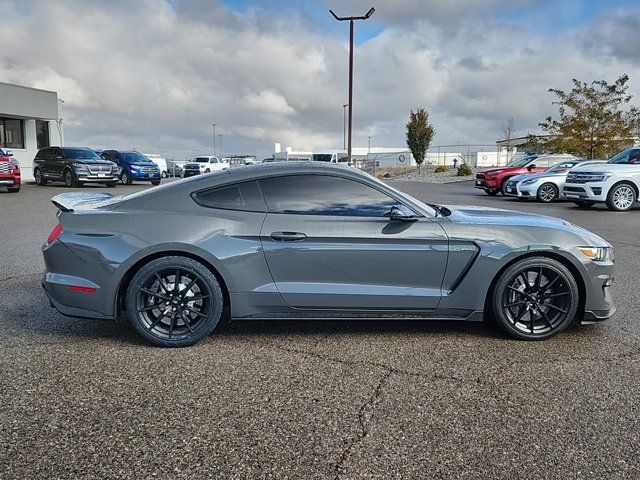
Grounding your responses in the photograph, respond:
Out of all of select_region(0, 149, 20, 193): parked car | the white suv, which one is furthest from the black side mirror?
select_region(0, 149, 20, 193): parked car

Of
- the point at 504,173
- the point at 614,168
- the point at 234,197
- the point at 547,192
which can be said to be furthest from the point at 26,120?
the point at 234,197

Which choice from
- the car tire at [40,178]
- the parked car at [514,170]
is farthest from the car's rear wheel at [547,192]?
the car tire at [40,178]

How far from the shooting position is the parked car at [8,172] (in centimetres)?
1961

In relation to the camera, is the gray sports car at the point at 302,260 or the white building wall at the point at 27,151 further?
the white building wall at the point at 27,151

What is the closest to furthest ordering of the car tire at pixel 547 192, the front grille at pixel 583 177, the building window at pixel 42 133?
the front grille at pixel 583 177
the car tire at pixel 547 192
the building window at pixel 42 133

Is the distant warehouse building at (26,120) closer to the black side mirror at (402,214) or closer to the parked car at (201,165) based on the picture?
the parked car at (201,165)

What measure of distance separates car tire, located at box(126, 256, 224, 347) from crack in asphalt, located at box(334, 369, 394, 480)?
134 centimetres

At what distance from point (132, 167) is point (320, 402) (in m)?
26.0

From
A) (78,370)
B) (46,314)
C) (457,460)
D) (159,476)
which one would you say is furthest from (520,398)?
(46,314)

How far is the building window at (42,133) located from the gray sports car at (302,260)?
3311 cm

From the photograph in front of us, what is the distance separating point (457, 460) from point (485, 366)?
1235 millimetres

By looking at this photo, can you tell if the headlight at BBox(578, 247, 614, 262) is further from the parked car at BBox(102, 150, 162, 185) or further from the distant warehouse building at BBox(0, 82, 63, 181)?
the distant warehouse building at BBox(0, 82, 63, 181)

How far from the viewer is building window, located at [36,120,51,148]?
3272cm

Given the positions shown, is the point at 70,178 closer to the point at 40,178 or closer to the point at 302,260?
the point at 40,178
